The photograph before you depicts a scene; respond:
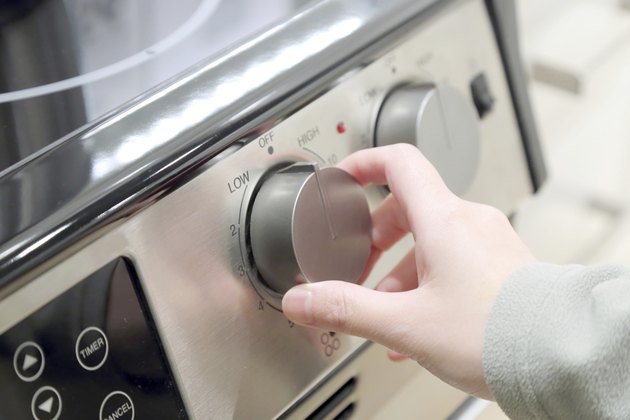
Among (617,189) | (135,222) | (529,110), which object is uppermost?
(135,222)

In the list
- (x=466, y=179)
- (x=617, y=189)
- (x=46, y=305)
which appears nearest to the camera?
(x=46, y=305)

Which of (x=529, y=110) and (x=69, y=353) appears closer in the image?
(x=69, y=353)

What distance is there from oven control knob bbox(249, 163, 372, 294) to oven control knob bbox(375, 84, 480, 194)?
0.05 meters

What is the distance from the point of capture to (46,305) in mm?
324

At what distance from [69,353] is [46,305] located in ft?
0.08

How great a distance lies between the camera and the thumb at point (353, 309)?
0.37 meters

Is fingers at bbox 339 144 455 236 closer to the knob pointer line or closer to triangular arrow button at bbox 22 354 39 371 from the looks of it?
the knob pointer line

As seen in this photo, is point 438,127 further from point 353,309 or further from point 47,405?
point 47,405

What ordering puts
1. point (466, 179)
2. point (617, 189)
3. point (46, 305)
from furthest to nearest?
point (617, 189), point (466, 179), point (46, 305)

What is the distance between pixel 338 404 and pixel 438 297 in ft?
0.35

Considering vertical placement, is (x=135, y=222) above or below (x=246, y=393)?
above

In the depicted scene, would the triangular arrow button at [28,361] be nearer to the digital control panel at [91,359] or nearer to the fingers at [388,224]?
the digital control panel at [91,359]

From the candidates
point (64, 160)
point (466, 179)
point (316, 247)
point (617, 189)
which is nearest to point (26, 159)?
point (64, 160)

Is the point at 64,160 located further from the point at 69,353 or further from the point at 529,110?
the point at 529,110
